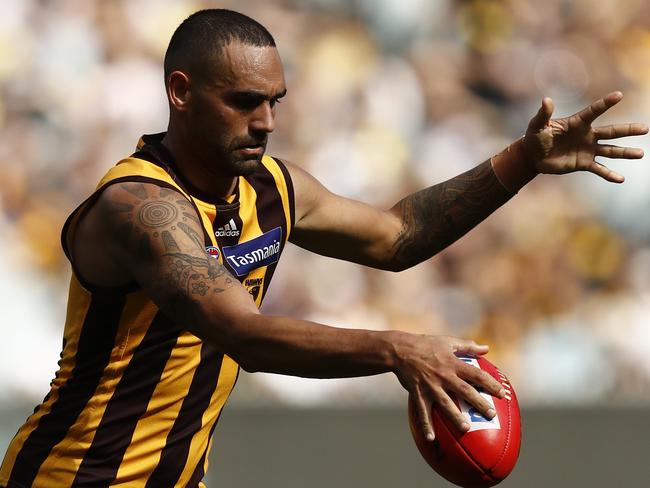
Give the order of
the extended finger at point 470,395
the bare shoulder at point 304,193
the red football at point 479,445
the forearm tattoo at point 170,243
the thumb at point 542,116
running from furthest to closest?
the bare shoulder at point 304,193 → the thumb at point 542,116 → the red football at point 479,445 → the forearm tattoo at point 170,243 → the extended finger at point 470,395

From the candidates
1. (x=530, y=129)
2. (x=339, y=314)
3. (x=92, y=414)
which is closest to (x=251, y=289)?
(x=92, y=414)

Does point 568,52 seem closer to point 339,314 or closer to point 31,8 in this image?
point 339,314

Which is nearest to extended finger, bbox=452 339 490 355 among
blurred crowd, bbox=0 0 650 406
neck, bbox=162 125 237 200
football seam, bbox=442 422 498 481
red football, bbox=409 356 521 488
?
red football, bbox=409 356 521 488

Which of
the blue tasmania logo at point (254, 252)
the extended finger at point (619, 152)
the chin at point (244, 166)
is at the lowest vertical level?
the blue tasmania logo at point (254, 252)

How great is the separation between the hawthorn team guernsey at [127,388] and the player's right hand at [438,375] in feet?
3.58

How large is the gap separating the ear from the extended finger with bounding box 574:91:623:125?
148 cm

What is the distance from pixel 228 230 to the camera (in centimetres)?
416

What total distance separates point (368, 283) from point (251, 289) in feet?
12.9

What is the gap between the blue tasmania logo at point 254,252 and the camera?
13.6 feet

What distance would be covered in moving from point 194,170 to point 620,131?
1.63 m

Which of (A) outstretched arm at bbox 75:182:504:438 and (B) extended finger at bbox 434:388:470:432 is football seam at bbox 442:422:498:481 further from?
(B) extended finger at bbox 434:388:470:432

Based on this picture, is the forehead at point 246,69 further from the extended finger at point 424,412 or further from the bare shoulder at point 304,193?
the extended finger at point 424,412

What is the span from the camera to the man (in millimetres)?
3449

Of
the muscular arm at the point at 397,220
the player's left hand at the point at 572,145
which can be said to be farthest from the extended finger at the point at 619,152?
the muscular arm at the point at 397,220
